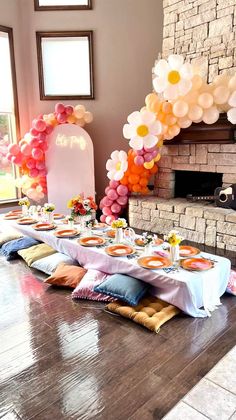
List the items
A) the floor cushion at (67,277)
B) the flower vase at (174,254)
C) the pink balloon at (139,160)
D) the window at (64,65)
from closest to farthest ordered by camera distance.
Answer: the flower vase at (174,254), the floor cushion at (67,277), the pink balloon at (139,160), the window at (64,65)

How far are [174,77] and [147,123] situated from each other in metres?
0.66

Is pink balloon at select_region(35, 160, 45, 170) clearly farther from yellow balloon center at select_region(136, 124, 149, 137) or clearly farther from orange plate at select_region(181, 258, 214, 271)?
orange plate at select_region(181, 258, 214, 271)

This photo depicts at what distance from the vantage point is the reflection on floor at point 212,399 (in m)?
1.61

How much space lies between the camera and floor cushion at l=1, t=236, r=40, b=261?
12.9 ft

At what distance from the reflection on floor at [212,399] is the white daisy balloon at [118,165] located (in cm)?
316

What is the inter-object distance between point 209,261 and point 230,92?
2.23 m

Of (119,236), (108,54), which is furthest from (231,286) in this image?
(108,54)

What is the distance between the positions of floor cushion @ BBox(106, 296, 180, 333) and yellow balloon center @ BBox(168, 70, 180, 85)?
9.00ft

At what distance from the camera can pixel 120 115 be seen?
19.5 ft

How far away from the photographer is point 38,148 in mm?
5395

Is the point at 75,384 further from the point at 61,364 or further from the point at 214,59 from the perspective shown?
the point at 214,59

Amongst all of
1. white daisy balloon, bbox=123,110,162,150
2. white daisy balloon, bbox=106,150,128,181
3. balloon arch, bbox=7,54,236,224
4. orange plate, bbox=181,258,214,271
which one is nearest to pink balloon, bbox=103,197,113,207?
balloon arch, bbox=7,54,236,224

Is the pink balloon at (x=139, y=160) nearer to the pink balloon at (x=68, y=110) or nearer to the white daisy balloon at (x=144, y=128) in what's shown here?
the white daisy balloon at (x=144, y=128)

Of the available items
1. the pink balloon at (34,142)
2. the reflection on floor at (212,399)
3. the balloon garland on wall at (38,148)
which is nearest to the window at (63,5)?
the balloon garland on wall at (38,148)
